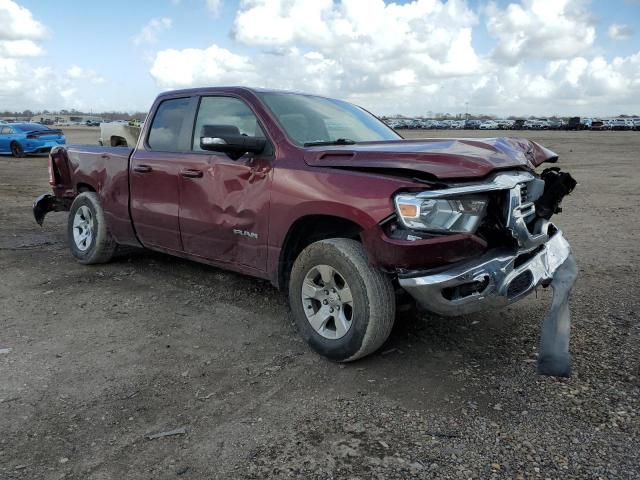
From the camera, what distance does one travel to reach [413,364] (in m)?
3.73

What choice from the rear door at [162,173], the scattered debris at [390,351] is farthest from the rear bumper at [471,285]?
the rear door at [162,173]

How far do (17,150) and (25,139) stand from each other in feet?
2.55

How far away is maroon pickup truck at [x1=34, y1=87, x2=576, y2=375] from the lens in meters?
3.25

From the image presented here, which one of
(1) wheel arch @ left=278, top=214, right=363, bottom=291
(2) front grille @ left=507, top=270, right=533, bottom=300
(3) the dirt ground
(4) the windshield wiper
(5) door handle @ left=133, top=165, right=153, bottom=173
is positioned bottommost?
(3) the dirt ground

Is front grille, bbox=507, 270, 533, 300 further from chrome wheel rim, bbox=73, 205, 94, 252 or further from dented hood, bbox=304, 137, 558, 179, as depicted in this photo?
chrome wheel rim, bbox=73, 205, 94, 252

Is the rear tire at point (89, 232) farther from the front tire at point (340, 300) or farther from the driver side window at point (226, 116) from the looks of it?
the front tire at point (340, 300)

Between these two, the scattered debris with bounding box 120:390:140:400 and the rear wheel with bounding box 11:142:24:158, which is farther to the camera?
the rear wheel with bounding box 11:142:24:158

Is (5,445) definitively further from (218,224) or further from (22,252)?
(22,252)

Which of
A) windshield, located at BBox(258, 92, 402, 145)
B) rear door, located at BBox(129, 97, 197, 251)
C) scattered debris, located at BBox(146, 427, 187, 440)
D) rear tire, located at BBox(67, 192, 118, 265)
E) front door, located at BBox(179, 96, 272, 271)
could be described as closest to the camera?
scattered debris, located at BBox(146, 427, 187, 440)

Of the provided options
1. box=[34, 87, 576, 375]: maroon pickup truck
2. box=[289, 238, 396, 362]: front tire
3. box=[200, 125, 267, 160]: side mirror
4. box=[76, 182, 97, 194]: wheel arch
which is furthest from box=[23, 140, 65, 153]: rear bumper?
box=[289, 238, 396, 362]: front tire

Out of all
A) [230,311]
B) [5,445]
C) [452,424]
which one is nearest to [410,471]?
[452,424]

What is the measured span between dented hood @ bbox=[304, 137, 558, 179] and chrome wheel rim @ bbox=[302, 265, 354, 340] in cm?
74

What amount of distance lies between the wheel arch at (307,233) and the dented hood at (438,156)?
0.38 meters

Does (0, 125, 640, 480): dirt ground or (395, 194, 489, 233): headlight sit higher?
(395, 194, 489, 233): headlight
